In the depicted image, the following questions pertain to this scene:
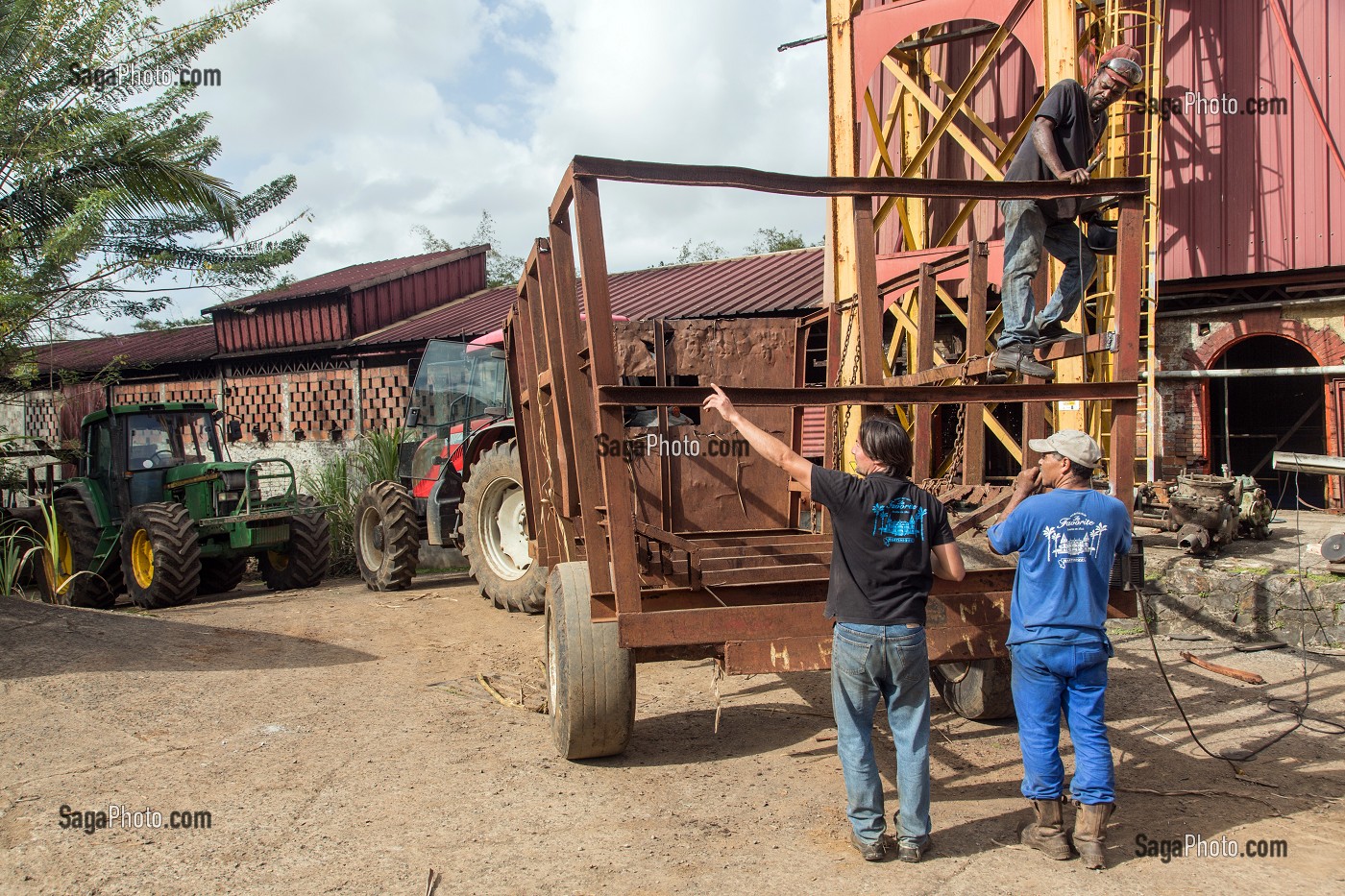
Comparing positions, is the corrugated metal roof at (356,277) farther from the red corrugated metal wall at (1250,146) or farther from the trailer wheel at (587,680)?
the trailer wheel at (587,680)

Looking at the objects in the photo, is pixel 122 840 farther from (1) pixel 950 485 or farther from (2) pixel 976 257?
(2) pixel 976 257

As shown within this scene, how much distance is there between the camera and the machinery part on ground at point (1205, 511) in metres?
7.50

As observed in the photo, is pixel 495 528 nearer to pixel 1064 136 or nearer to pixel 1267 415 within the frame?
pixel 1064 136

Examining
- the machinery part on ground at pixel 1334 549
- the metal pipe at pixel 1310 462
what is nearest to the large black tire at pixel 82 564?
the metal pipe at pixel 1310 462

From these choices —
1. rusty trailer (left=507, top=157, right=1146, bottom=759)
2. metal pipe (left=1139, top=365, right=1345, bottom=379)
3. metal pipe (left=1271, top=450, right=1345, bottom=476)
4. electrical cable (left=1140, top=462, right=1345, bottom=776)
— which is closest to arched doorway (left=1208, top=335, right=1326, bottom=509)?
metal pipe (left=1139, top=365, right=1345, bottom=379)

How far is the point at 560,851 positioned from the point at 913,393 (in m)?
2.30

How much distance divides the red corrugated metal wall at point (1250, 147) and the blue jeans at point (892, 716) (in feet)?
30.0

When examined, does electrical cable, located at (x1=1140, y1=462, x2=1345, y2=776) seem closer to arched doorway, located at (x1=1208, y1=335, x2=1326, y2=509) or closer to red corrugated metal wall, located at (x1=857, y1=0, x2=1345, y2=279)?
arched doorway, located at (x1=1208, y1=335, x2=1326, y2=509)

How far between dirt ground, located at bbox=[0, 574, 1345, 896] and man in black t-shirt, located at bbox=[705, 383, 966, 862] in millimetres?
212

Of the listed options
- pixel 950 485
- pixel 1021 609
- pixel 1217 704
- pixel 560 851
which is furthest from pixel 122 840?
pixel 1217 704

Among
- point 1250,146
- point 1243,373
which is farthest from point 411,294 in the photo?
point 1243,373

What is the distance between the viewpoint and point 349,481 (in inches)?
587

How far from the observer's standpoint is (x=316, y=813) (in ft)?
13.3

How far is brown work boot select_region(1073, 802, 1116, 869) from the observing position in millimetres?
3424
